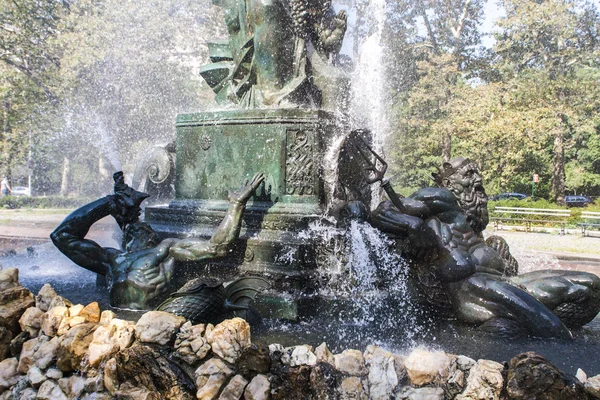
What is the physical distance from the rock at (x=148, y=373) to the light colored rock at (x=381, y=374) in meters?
0.88

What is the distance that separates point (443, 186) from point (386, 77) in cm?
2455

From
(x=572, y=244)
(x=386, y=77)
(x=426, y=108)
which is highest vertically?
(x=386, y=77)

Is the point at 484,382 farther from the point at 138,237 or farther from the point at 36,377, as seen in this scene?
the point at 138,237

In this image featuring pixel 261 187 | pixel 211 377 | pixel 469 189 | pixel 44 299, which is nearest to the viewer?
pixel 211 377

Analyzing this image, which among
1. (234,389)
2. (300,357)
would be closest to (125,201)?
(234,389)

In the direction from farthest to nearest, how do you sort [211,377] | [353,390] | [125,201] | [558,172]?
[558,172] < [125,201] < [211,377] < [353,390]

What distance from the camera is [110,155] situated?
82.4ft

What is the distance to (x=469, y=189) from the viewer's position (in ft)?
13.9

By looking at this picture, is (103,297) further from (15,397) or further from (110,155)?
(110,155)

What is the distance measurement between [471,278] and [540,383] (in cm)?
153

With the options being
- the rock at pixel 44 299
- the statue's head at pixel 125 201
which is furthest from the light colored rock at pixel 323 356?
the statue's head at pixel 125 201

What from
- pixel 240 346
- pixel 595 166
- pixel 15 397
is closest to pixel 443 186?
pixel 240 346

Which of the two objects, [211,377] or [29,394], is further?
[29,394]

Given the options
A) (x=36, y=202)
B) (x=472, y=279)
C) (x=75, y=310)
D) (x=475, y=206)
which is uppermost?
(x=475, y=206)
